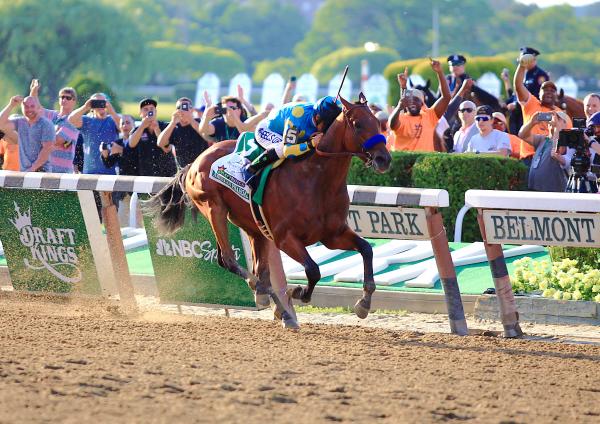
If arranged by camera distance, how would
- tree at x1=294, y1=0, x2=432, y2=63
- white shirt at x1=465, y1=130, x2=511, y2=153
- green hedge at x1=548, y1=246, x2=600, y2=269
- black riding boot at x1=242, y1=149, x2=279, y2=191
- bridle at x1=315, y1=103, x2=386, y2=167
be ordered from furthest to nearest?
tree at x1=294, y1=0, x2=432, y2=63, white shirt at x1=465, y1=130, x2=511, y2=153, green hedge at x1=548, y1=246, x2=600, y2=269, black riding boot at x1=242, y1=149, x2=279, y2=191, bridle at x1=315, y1=103, x2=386, y2=167

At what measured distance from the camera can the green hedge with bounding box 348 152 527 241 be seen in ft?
36.3

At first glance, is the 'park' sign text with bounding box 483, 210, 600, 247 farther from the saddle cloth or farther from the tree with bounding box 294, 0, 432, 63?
the tree with bounding box 294, 0, 432, 63

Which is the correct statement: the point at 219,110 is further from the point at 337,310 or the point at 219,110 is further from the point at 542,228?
the point at 542,228

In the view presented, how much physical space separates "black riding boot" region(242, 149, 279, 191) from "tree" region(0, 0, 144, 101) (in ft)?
129

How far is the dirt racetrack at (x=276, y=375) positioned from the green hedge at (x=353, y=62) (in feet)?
252

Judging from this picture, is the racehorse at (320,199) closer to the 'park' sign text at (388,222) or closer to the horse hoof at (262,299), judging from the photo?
the horse hoof at (262,299)

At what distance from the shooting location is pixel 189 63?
91875 millimetres

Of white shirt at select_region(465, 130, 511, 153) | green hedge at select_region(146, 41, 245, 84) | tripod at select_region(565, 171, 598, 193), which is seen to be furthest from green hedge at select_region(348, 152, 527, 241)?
green hedge at select_region(146, 41, 245, 84)

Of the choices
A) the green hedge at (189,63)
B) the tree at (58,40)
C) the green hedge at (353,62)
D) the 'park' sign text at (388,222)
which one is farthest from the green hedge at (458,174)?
the green hedge at (189,63)

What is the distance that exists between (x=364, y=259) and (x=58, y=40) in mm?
48306

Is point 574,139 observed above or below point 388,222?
above

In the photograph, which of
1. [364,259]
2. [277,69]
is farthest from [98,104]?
[277,69]

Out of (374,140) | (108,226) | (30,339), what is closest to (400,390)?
(374,140)

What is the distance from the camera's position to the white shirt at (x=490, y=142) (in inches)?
454
